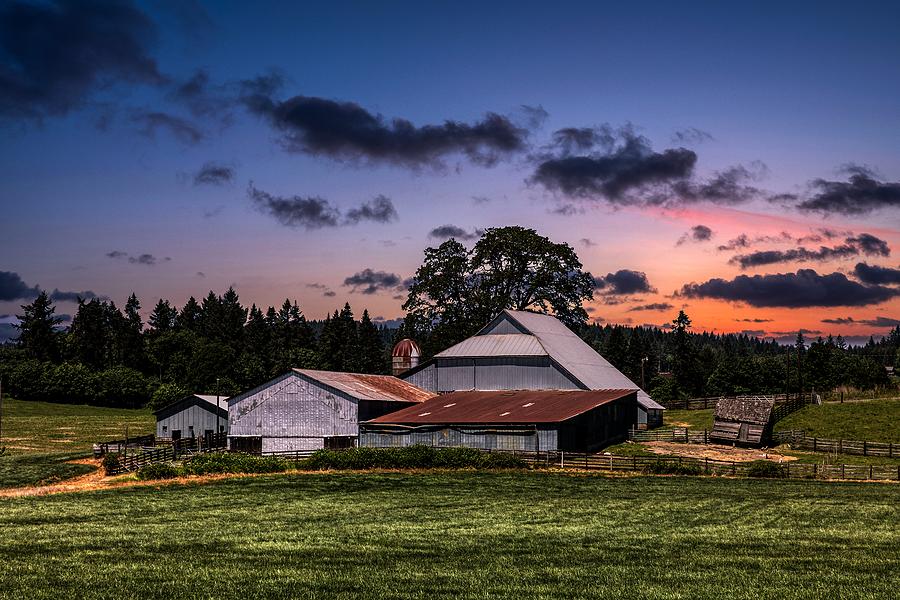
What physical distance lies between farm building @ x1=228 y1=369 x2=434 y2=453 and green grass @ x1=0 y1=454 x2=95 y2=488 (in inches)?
484

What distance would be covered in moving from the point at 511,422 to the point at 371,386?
16.7 metres

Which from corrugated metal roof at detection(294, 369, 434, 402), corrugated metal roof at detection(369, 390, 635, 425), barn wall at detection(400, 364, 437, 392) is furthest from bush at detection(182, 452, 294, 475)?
barn wall at detection(400, 364, 437, 392)

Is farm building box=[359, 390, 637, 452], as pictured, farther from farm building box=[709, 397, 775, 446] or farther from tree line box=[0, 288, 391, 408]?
tree line box=[0, 288, 391, 408]

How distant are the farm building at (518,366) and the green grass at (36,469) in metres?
30.3

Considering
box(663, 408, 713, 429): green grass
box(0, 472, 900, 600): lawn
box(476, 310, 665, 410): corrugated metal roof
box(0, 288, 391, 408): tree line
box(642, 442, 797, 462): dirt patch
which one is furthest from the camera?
box(0, 288, 391, 408): tree line

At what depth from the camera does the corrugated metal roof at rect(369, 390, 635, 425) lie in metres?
60.7

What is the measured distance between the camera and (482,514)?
3291 cm

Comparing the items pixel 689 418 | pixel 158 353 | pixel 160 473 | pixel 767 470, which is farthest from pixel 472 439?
pixel 158 353

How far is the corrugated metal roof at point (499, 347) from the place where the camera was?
76.2 m

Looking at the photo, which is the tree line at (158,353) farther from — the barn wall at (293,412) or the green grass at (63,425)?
the barn wall at (293,412)

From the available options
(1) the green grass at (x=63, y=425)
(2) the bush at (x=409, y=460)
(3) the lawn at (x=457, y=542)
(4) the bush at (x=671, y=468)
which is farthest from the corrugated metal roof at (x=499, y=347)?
(3) the lawn at (x=457, y=542)

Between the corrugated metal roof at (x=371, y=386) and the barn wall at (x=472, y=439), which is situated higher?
the corrugated metal roof at (x=371, y=386)

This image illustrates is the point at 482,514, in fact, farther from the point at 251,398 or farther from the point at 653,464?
the point at 251,398

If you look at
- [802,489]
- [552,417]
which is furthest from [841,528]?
[552,417]
